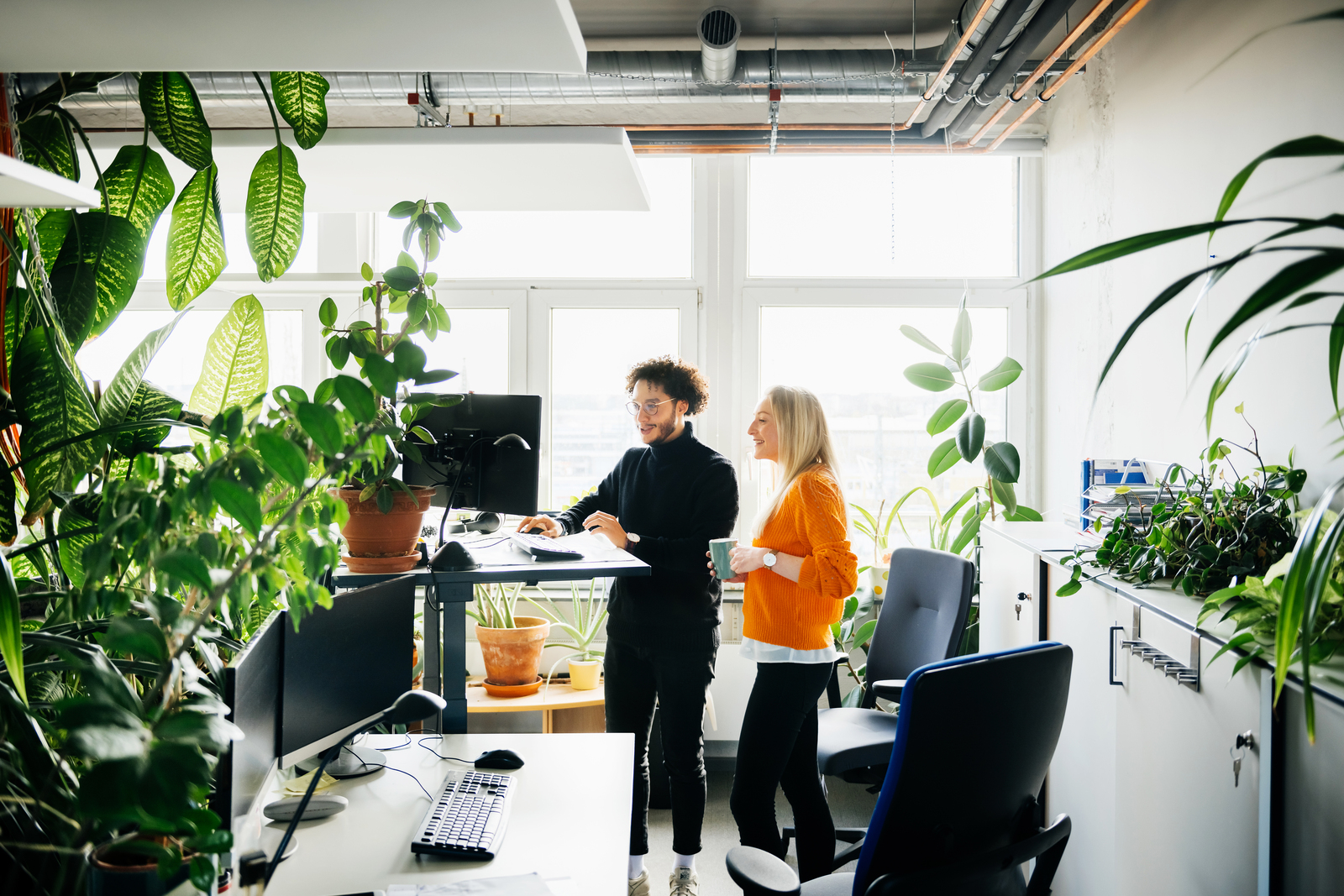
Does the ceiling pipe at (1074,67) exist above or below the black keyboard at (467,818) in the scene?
above

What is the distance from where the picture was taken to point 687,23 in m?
3.54

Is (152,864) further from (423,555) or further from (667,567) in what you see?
(667,567)

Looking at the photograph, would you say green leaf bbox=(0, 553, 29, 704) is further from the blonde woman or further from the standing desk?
the blonde woman

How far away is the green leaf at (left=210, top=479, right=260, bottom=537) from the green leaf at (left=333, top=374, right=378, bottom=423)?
0.13m

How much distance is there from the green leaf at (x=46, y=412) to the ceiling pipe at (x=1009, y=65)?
2684mm

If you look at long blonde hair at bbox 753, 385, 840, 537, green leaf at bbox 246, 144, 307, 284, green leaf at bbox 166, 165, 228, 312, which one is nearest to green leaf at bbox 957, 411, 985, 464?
long blonde hair at bbox 753, 385, 840, 537

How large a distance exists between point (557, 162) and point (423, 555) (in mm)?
1081

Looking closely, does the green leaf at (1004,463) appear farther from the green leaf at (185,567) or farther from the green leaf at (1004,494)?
the green leaf at (185,567)

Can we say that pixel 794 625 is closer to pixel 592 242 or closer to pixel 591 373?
pixel 591 373

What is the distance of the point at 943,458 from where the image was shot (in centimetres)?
350

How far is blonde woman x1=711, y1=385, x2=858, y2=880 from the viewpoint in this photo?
239cm

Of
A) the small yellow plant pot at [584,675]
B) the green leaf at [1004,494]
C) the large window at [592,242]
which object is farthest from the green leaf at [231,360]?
the green leaf at [1004,494]

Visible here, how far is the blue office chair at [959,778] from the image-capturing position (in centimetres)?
136

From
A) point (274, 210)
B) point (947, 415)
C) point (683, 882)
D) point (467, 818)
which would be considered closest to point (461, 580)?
point (467, 818)
